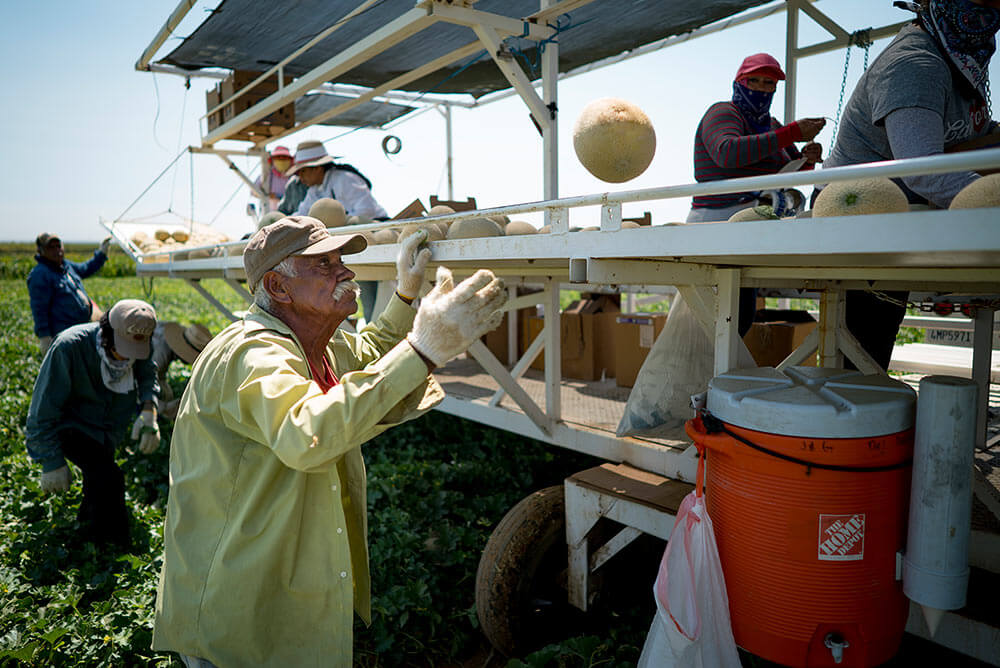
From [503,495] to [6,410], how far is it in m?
5.73

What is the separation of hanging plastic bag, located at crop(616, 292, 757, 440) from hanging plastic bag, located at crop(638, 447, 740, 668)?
4.33 ft

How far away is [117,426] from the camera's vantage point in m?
4.36

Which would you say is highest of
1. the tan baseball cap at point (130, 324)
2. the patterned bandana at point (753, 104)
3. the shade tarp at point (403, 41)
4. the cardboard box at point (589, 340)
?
the shade tarp at point (403, 41)

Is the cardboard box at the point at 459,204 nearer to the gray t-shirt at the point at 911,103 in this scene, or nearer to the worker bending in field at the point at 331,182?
the worker bending in field at the point at 331,182

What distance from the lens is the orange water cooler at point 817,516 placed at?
171 cm

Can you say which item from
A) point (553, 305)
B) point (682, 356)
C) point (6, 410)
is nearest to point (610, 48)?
point (553, 305)

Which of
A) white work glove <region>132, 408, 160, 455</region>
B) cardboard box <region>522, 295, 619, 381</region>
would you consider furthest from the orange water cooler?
white work glove <region>132, 408, 160, 455</region>

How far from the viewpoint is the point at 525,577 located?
2961 mm

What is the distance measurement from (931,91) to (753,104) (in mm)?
945

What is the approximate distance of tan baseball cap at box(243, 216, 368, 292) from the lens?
73.9 inches

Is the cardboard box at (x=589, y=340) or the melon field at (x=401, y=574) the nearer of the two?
the melon field at (x=401, y=574)

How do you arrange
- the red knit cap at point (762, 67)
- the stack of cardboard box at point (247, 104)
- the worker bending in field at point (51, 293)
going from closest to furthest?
the red knit cap at point (762, 67)
the stack of cardboard box at point (247, 104)
the worker bending in field at point (51, 293)

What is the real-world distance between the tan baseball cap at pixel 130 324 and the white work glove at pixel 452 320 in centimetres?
288

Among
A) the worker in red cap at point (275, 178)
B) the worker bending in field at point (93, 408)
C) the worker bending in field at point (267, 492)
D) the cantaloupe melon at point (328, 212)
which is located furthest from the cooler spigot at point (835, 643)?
the worker in red cap at point (275, 178)
